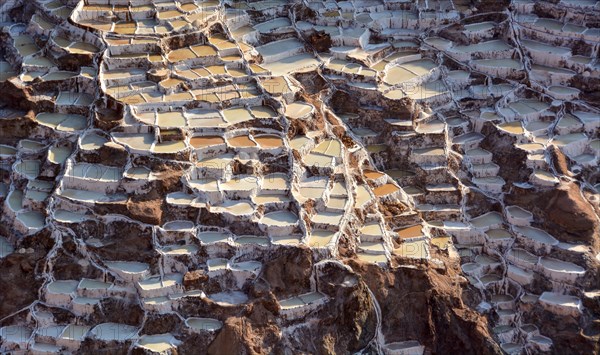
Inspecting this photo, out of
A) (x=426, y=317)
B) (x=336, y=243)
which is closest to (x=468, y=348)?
(x=426, y=317)

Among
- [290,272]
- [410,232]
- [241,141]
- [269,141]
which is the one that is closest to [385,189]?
[410,232]

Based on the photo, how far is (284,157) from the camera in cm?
2603

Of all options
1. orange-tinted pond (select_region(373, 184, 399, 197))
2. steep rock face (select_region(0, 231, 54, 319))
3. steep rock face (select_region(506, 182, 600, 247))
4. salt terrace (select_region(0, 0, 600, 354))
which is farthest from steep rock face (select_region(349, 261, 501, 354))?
steep rock face (select_region(0, 231, 54, 319))

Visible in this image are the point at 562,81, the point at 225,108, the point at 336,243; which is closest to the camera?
the point at 336,243

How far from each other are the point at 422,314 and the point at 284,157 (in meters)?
3.98

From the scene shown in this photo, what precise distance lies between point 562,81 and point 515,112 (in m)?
1.57

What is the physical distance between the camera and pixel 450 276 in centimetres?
2542

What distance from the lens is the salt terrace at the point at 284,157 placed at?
24641 millimetres

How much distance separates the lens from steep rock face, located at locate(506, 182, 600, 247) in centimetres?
2634

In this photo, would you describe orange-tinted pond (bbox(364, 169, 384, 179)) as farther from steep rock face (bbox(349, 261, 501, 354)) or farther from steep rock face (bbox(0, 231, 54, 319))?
steep rock face (bbox(0, 231, 54, 319))

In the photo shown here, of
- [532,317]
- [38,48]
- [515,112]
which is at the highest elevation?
[38,48]

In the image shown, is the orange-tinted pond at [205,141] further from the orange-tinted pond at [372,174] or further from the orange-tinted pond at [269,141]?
the orange-tinted pond at [372,174]

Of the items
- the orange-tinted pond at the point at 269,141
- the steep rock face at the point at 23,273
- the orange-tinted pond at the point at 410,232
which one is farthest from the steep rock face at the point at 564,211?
the steep rock face at the point at 23,273

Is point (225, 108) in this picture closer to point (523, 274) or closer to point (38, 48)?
point (38, 48)
